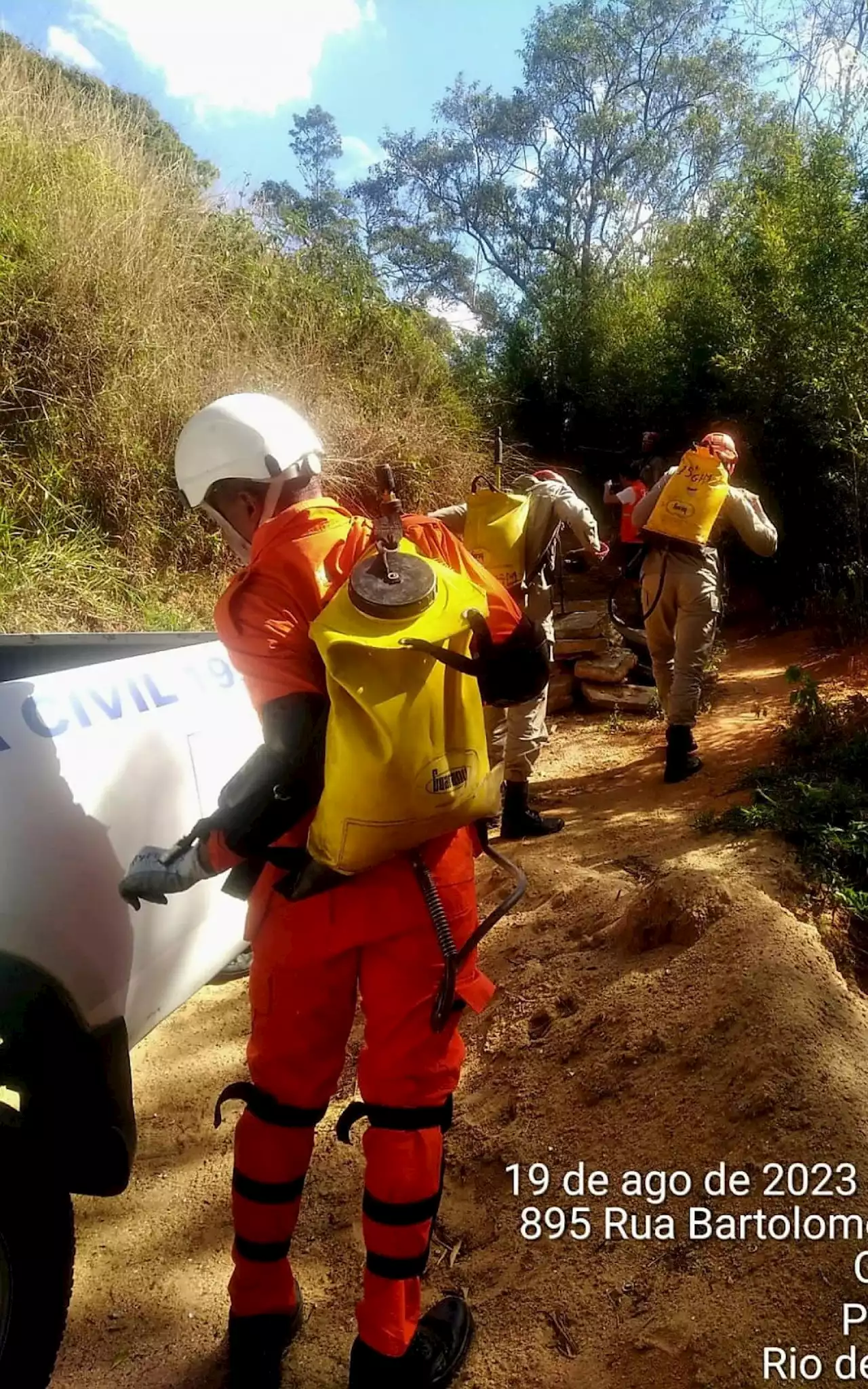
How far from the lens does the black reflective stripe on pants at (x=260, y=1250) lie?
202 centimetres

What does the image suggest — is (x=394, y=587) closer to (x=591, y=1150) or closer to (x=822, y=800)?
(x=591, y=1150)

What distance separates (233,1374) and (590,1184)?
101 centimetres

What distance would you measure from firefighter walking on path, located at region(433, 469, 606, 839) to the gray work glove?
3.16m

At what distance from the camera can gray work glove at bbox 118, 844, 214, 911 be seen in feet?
6.18

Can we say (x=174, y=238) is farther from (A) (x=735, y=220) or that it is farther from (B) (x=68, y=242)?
(A) (x=735, y=220)

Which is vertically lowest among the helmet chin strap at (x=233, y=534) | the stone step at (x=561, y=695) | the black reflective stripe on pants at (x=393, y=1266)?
the stone step at (x=561, y=695)

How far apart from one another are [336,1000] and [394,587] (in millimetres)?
866

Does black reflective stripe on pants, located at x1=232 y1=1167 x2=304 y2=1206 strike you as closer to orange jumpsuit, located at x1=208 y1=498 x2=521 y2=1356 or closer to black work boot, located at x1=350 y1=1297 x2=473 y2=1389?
orange jumpsuit, located at x1=208 y1=498 x2=521 y2=1356

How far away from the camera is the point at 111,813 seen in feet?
7.10

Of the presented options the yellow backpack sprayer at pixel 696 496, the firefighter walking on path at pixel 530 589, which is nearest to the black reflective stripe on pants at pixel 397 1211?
the firefighter walking on path at pixel 530 589

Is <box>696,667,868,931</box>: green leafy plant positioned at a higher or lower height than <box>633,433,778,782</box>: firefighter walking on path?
lower

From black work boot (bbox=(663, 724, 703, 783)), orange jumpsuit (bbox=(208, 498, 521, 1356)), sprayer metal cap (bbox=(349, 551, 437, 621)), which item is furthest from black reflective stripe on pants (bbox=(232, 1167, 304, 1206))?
black work boot (bbox=(663, 724, 703, 783))

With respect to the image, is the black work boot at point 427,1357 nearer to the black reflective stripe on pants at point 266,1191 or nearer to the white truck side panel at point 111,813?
the black reflective stripe on pants at point 266,1191

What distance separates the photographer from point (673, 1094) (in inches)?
104
